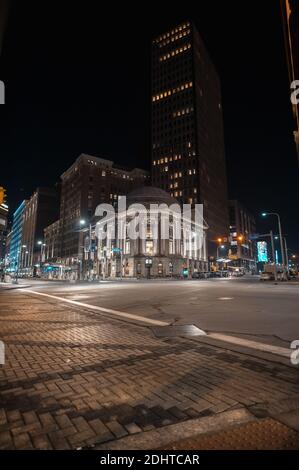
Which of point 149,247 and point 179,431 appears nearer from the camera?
point 179,431

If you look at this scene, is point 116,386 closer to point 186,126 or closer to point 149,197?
point 149,197

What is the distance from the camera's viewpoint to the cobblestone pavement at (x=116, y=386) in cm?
296

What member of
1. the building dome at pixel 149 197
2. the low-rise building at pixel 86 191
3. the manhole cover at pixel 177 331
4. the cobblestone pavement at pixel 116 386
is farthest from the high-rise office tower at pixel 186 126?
the cobblestone pavement at pixel 116 386

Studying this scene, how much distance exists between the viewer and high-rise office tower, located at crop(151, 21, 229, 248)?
374 ft

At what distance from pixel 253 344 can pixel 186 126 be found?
123309 millimetres

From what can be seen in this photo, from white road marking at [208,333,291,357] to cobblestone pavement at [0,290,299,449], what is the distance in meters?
0.69

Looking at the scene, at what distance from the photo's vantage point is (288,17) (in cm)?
1208

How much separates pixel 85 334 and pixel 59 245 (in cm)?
13075

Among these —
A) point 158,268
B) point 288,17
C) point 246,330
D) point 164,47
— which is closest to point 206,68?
point 164,47

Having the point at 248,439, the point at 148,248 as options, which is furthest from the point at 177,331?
the point at 148,248

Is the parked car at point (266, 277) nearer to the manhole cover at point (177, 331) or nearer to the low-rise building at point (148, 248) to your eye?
the low-rise building at point (148, 248)

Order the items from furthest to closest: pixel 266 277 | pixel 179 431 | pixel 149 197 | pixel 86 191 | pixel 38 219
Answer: pixel 38 219 < pixel 86 191 < pixel 149 197 < pixel 266 277 < pixel 179 431

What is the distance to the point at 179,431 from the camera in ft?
9.31
